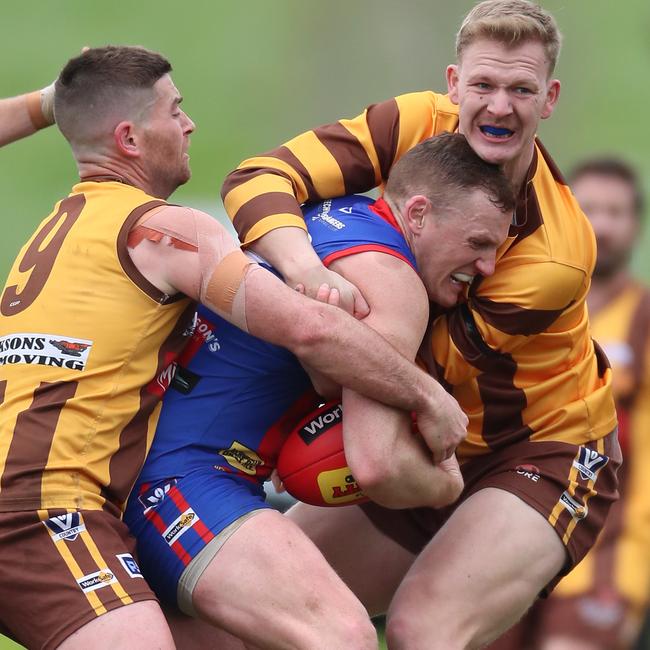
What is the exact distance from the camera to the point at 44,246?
4.27 m

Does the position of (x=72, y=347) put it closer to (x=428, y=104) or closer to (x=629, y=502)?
(x=428, y=104)

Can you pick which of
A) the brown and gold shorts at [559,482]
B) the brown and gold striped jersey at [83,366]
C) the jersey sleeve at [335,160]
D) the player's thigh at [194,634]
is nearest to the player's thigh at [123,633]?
the brown and gold striped jersey at [83,366]

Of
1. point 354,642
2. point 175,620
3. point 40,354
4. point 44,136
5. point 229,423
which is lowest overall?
point 44,136

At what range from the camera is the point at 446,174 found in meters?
4.34

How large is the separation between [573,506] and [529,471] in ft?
0.66

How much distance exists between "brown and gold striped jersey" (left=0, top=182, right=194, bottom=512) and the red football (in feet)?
1.58

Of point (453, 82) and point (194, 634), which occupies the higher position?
point (453, 82)

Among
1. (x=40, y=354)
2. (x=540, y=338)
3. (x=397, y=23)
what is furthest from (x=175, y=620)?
(x=397, y=23)

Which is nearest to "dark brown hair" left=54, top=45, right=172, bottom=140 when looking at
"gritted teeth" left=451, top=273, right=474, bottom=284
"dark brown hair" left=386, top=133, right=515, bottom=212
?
"dark brown hair" left=386, top=133, right=515, bottom=212

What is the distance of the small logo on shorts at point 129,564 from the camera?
3.97 metres

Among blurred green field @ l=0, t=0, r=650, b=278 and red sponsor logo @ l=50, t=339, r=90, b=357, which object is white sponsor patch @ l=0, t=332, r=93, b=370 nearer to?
red sponsor logo @ l=50, t=339, r=90, b=357

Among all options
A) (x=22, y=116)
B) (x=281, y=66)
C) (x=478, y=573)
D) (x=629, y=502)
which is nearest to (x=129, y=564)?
(x=478, y=573)

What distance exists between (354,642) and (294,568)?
0.28 meters

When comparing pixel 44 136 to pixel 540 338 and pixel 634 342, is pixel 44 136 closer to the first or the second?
pixel 634 342
